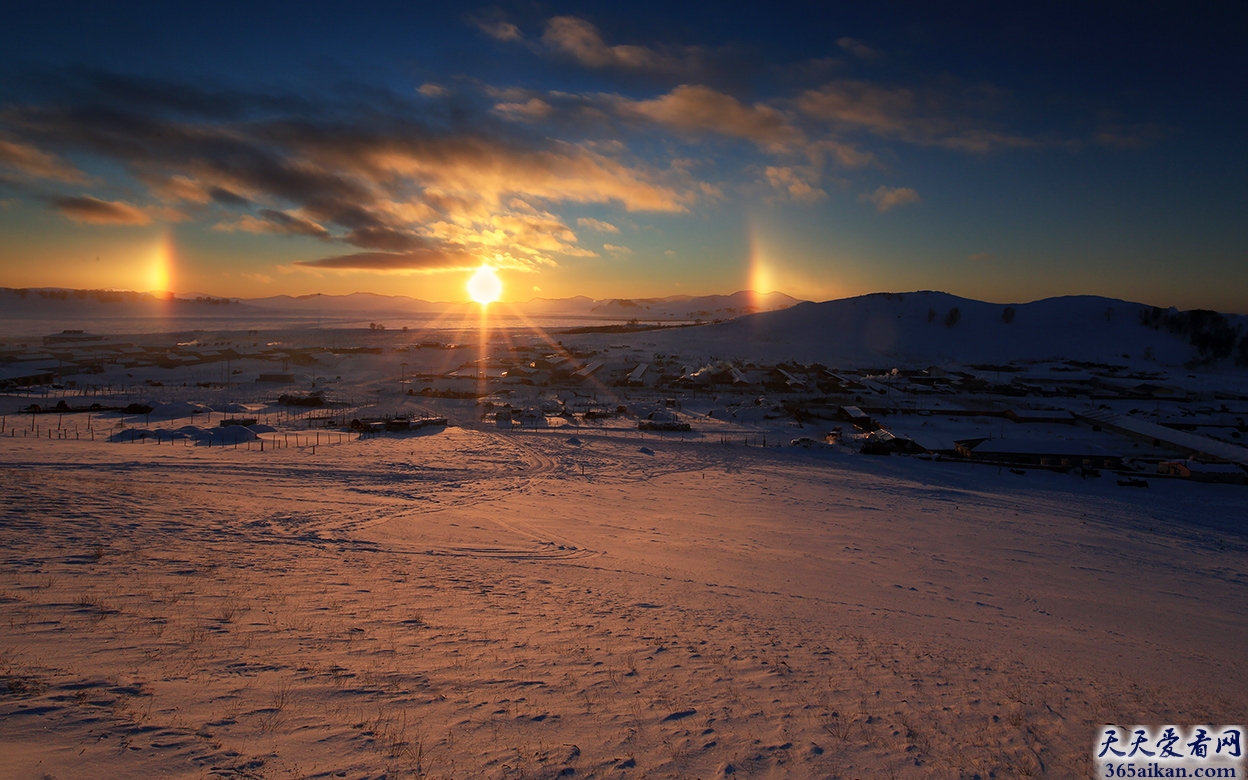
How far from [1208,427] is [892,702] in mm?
41757

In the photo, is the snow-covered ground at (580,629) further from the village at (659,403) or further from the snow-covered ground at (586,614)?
the village at (659,403)

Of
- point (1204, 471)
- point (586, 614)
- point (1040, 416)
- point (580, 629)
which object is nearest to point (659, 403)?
point (1040, 416)

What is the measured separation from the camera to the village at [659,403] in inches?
1046

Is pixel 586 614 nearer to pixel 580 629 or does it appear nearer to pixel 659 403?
pixel 580 629

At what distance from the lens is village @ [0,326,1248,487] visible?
87.2ft

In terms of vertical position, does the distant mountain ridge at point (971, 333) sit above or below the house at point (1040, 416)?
above

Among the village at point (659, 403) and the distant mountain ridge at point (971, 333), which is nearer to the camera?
the village at point (659, 403)

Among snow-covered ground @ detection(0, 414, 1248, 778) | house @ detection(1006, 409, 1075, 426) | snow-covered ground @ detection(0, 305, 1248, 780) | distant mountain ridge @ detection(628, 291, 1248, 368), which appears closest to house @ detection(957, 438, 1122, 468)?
snow-covered ground @ detection(0, 305, 1248, 780)

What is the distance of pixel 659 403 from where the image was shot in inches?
1512

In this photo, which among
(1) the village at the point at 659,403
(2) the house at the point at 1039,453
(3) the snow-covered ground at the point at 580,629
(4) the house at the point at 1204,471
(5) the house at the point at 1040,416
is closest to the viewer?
(3) the snow-covered ground at the point at 580,629

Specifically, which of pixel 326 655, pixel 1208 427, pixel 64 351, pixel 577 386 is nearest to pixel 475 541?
pixel 326 655

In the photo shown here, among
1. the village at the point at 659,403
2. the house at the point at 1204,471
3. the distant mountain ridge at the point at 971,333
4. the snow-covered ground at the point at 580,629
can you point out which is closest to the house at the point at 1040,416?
the village at the point at 659,403

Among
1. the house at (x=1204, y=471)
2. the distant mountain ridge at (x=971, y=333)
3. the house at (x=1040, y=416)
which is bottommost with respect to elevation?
the house at (x=1204, y=471)

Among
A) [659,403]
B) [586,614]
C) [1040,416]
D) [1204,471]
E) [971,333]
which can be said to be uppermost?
[971,333]
